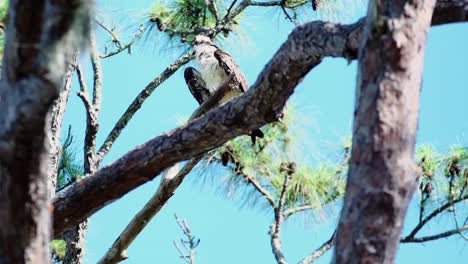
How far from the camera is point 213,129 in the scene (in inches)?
98.2

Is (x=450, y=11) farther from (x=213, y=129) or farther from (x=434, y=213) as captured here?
(x=434, y=213)

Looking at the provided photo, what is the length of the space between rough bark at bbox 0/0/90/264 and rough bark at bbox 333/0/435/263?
568 mm

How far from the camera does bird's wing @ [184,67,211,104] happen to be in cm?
569

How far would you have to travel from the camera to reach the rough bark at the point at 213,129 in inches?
92.0

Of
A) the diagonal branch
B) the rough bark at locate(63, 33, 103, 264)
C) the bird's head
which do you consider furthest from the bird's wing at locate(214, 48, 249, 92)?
the diagonal branch

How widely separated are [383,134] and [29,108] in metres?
0.69

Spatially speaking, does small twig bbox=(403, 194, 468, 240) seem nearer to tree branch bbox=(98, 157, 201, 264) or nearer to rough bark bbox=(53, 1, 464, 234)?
tree branch bbox=(98, 157, 201, 264)

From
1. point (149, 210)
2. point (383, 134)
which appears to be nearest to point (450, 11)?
point (383, 134)

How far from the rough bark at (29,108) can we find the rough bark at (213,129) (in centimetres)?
88

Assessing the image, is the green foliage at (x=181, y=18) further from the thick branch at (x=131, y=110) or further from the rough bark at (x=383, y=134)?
the rough bark at (x=383, y=134)

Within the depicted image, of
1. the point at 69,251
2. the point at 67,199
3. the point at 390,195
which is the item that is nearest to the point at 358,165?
the point at 390,195

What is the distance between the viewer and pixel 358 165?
1.85m

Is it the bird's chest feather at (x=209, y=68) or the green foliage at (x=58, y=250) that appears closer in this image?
the green foliage at (x=58, y=250)

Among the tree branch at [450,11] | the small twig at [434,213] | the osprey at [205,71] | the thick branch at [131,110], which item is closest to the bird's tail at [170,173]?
the thick branch at [131,110]
